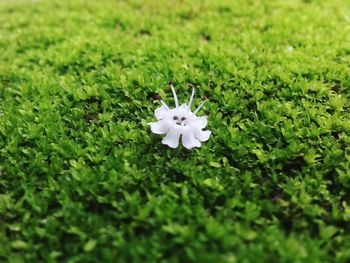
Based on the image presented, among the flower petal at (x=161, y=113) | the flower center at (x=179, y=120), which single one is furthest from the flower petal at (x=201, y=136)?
the flower petal at (x=161, y=113)

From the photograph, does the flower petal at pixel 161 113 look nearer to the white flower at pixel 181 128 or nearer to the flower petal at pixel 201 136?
the white flower at pixel 181 128

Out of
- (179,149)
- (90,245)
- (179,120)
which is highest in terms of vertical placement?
(179,120)

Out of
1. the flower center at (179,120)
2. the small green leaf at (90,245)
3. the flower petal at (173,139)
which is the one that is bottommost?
the small green leaf at (90,245)

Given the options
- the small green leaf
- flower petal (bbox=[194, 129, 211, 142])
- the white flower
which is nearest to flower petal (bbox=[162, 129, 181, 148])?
the white flower

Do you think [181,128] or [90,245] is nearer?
[90,245]

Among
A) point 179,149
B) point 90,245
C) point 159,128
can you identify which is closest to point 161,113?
point 159,128

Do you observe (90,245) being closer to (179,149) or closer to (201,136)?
(179,149)

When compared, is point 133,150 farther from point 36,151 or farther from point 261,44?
point 261,44

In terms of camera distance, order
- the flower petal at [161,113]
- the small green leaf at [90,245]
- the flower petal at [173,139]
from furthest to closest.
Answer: the flower petal at [161,113]
the flower petal at [173,139]
the small green leaf at [90,245]
